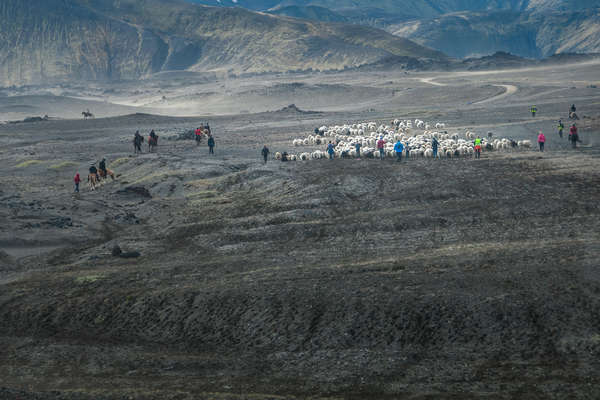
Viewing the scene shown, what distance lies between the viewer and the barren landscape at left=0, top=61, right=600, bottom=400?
12.2 metres

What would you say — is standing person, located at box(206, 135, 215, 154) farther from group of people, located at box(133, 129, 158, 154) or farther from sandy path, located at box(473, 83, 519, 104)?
sandy path, located at box(473, 83, 519, 104)

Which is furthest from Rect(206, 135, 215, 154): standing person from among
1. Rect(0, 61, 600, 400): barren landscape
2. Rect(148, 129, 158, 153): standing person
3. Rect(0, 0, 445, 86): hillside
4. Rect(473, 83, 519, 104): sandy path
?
Rect(0, 0, 445, 86): hillside

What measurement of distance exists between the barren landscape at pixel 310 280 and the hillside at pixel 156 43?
4918 inches

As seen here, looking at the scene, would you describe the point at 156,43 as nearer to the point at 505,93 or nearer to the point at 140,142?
the point at 505,93

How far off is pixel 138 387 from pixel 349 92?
87.4 meters

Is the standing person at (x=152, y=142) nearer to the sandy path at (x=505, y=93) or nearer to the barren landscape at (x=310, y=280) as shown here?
the barren landscape at (x=310, y=280)

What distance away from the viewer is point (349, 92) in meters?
96.9

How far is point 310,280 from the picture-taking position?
16.3m

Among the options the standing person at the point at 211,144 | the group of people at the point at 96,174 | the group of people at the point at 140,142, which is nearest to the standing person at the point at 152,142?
the group of people at the point at 140,142

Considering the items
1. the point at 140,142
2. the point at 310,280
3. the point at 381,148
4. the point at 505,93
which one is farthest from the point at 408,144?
the point at 505,93

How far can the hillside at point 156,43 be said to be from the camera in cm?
15812

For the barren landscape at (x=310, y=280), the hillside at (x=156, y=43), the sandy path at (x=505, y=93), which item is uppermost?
the hillside at (x=156, y=43)

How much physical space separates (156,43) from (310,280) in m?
168

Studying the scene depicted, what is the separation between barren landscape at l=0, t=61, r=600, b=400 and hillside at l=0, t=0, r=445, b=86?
12492 centimetres
